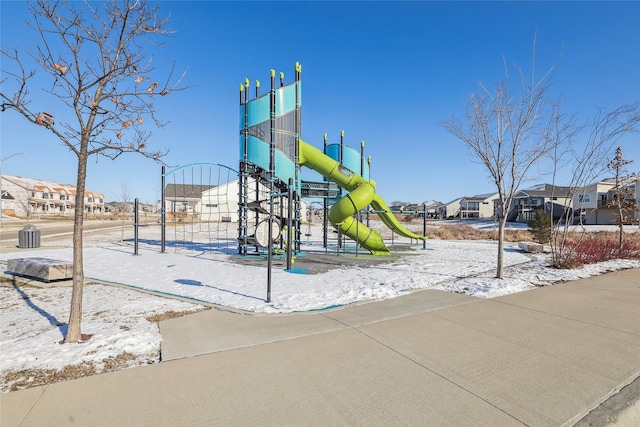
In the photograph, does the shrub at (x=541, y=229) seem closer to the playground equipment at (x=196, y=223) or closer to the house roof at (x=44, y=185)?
the playground equipment at (x=196, y=223)

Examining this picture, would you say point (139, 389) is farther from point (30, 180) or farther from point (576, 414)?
point (30, 180)

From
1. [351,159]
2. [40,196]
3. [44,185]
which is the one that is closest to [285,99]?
[351,159]

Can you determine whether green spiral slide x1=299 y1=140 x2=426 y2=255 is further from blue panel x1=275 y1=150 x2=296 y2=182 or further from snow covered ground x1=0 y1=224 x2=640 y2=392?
snow covered ground x1=0 y1=224 x2=640 y2=392

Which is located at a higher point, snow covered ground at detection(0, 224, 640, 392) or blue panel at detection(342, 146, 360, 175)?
blue panel at detection(342, 146, 360, 175)

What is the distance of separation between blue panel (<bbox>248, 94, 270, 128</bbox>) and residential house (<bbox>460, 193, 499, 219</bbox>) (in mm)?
73476

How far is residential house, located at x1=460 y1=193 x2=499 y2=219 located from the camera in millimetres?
75625

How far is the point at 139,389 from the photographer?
289cm

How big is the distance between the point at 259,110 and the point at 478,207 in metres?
76.0

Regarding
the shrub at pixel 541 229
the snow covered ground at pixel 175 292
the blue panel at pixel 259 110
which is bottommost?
the snow covered ground at pixel 175 292

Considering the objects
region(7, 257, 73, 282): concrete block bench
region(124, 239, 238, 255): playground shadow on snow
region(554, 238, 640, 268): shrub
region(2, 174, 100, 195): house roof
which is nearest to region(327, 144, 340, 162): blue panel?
region(124, 239, 238, 255): playground shadow on snow

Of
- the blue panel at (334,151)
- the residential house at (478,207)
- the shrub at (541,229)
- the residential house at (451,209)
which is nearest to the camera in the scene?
the blue panel at (334,151)

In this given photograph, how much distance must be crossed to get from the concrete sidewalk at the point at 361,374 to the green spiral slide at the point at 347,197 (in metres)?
7.16

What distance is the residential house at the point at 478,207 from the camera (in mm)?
75625

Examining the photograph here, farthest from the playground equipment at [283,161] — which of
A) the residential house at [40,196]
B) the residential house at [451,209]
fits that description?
the residential house at [451,209]
